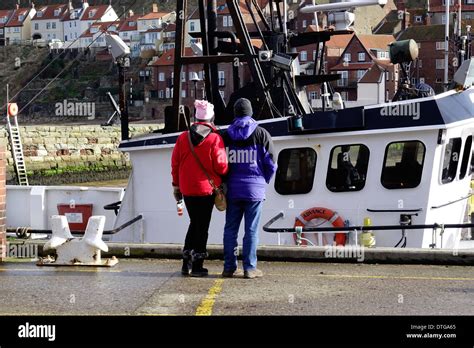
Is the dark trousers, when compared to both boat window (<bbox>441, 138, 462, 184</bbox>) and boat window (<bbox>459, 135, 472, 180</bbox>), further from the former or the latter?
boat window (<bbox>459, 135, 472, 180</bbox>)

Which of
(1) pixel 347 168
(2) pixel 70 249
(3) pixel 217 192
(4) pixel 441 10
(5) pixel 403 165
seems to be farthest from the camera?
(4) pixel 441 10

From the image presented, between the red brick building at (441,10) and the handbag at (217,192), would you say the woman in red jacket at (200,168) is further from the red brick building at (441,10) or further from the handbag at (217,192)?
the red brick building at (441,10)

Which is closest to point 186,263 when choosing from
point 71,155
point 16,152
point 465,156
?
point 465,156

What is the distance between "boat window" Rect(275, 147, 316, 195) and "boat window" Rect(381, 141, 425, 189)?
993mm

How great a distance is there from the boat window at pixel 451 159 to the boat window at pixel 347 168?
108cm

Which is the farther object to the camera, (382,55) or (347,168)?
(382,55)

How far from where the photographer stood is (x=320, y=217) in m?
12.7

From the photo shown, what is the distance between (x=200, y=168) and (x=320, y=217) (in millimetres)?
3873

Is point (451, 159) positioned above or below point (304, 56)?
below

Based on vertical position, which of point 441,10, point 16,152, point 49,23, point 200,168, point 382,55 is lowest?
point 16,152

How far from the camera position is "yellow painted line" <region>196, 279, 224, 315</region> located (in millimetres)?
7891

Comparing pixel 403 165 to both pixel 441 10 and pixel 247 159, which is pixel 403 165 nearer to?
pixel 247 159

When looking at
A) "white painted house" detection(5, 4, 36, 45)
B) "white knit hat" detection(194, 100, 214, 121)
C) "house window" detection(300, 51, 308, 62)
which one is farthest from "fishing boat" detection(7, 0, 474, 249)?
"white painted house" detection(5, 4, 36, 45)

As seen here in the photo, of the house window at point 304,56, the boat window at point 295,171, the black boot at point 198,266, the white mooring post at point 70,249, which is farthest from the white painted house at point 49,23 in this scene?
the black boot at point 198,266
